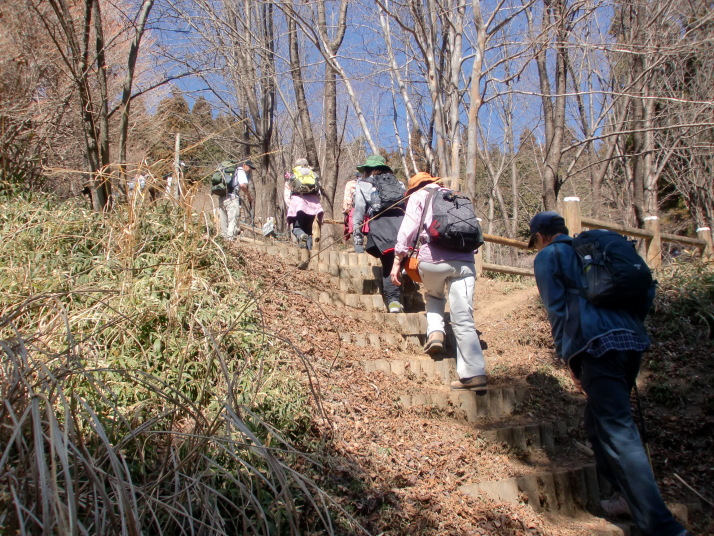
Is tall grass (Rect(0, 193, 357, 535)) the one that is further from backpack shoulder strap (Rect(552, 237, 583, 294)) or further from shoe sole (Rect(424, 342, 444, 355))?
backpack shoulder strap (Rect(552, 237, 583, 294))

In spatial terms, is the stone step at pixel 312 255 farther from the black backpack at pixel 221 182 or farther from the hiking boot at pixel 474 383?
the hiking boot at pixel 474 383

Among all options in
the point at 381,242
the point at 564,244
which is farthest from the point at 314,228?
the point at 564,244

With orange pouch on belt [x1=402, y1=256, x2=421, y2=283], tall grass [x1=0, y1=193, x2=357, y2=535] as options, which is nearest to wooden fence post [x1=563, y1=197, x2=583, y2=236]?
orange pouch on belt [x1=402, y1=256, x2=421, y2=283]

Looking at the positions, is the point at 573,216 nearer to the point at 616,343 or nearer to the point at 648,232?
the point at 648,232

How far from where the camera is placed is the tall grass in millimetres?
2039

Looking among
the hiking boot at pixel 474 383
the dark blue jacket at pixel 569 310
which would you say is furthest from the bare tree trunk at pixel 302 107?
the dark blue jacket at pixel 569 310

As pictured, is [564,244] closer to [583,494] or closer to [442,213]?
[442,213]

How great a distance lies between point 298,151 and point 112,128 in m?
14.0

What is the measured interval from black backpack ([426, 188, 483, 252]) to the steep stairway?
43.1 inches

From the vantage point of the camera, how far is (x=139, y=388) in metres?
3.59

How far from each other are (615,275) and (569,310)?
37 centimetres

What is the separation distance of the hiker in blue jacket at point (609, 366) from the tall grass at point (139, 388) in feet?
5.08

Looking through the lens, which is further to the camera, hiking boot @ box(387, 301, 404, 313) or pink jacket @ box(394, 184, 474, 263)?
hiking boot @ box(387, 301, 404, 313)

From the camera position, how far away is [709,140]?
49.1 ft
